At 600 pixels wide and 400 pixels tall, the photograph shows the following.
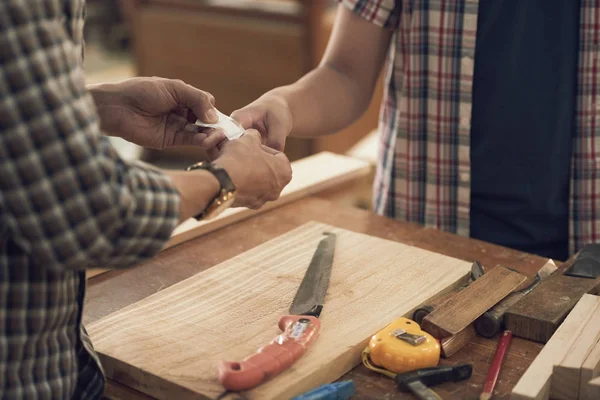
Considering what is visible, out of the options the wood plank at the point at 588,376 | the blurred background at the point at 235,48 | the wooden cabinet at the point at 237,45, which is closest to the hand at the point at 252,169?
the wood plank at the point at 588,376

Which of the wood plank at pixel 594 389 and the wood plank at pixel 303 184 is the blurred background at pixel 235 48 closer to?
the wood plank at pixel 303 184

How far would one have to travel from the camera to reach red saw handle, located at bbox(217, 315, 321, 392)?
0.93 m

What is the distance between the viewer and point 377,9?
62.8 inches

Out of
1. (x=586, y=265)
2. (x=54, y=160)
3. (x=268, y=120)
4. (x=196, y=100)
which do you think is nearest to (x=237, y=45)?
Answer: (x=268, y=120)

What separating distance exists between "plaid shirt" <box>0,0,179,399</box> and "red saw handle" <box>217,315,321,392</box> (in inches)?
7.6

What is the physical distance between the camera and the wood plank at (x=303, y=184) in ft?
4.89

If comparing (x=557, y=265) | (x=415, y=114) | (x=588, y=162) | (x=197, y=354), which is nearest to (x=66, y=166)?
(x=197, y=354)

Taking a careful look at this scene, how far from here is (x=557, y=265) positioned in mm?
1354

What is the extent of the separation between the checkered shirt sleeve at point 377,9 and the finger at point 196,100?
531mm

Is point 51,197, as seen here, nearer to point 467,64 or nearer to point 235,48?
point 467,64

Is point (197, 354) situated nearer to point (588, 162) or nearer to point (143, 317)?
point (143, 317)

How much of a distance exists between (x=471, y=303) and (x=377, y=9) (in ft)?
2.40

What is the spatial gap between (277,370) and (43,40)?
49cm

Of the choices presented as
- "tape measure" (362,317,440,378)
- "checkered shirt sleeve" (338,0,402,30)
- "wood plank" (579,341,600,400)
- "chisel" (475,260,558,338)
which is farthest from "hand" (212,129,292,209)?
"checkered shirt sleeve" (338,0,402,30)
